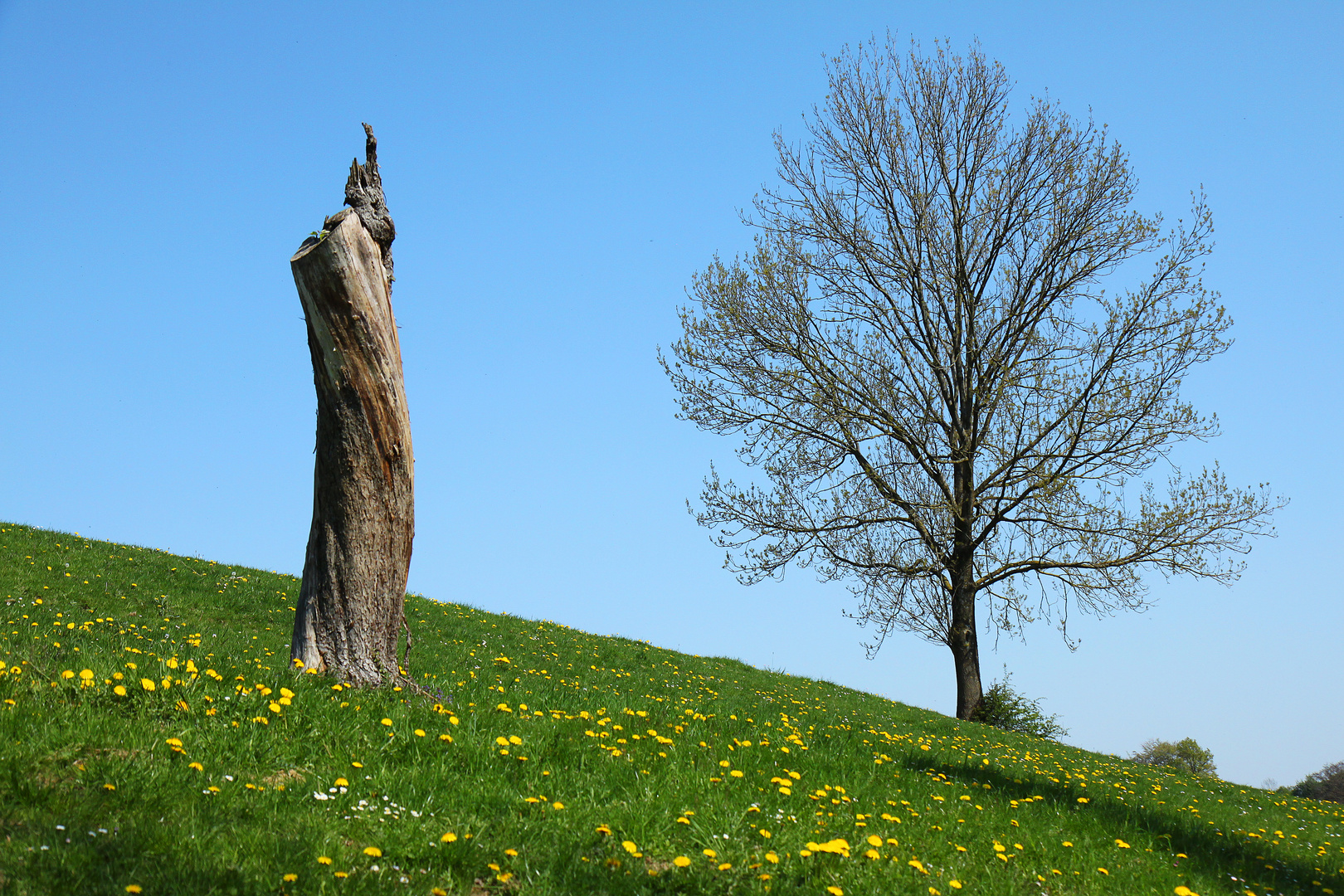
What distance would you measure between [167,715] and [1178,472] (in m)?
20.2

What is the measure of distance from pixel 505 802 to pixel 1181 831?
7.52 metres

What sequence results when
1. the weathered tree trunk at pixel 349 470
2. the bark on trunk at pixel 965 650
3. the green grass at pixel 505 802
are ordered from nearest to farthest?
the green grass at pixel 505 802, the weathered tree trunk at pixel 349 470, the bark on trunk at pixel 965 650

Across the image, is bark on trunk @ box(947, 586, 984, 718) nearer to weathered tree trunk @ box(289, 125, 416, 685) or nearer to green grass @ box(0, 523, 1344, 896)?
green grass @ box(0, 523, 1344, 896)

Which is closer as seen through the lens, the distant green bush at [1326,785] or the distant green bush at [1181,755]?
the distant green bush at [1326,785]

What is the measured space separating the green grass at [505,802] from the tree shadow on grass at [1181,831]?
0.15 ft

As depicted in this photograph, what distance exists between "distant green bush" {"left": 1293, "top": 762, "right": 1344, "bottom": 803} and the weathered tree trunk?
883 inches

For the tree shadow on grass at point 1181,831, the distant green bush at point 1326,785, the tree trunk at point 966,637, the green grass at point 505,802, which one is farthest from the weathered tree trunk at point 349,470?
the distant green bush at point 1326,785

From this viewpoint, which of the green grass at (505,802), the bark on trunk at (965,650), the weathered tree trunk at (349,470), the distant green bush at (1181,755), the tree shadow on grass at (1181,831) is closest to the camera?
the green grass at (505,802)

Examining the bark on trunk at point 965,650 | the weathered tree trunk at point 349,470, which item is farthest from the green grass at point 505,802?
the bark on trunk at point 965,650

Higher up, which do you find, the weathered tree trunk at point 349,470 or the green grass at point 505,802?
the weathered tree trunk at point 349,470

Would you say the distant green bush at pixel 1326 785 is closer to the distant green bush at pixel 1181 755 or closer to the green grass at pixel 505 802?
the distant green bush at pixel 1181 755

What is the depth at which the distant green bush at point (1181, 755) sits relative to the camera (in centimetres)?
2764

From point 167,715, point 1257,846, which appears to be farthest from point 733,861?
point 1257,846

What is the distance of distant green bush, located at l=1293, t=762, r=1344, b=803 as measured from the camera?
20812mm
